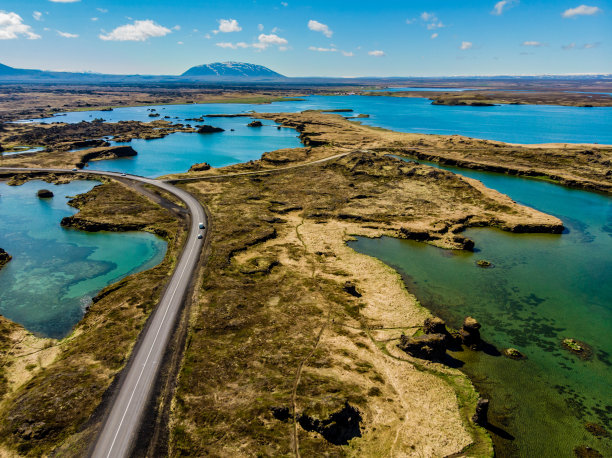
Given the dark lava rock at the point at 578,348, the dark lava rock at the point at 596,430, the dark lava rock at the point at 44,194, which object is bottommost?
the dark lava rock at the point at 596,430

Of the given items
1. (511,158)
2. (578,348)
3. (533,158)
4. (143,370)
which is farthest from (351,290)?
(533,158)

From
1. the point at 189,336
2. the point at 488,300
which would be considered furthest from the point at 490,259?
the point at 189,336

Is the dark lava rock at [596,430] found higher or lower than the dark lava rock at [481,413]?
lower

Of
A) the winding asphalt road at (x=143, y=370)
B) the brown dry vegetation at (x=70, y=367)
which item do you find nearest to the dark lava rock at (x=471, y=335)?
the winding asphalt road at (x=143, y=370)

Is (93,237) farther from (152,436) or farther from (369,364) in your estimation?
(369,364)

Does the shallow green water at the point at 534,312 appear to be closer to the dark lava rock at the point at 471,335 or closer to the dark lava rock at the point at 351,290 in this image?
the dark lava rock at the point at 471,335

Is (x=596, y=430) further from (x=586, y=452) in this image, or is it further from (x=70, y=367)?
(x=70, y=367)
